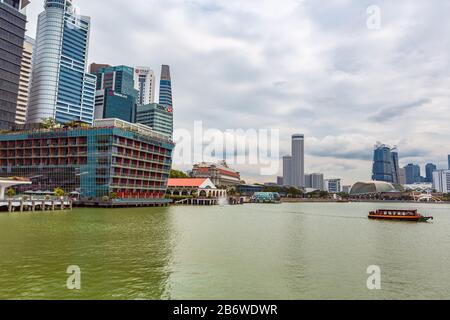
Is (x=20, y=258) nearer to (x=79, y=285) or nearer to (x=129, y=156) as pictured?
(x=79, y=285)

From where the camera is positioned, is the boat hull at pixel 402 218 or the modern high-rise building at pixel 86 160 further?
the modern high-rise building at pixel 86 160

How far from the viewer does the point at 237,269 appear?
31.4m

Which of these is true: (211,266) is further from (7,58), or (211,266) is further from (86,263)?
(7,58)

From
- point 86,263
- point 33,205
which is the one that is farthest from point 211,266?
point 33,205

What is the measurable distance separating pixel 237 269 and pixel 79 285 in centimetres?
1329

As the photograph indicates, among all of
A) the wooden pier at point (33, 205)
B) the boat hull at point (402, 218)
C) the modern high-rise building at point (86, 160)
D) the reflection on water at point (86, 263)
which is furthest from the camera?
the modern high-rise building at point (86, 160)

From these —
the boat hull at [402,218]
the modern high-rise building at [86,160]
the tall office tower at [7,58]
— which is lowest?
the boat hull at [402,218]

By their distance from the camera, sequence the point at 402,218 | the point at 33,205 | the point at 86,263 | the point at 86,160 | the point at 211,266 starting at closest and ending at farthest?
the point at 86,263 → the point at 211,266 → the point at 33,205 → the point at 402,218 → the point at 86,160

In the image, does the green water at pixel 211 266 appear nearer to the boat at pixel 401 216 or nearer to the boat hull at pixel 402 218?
the boat hull at pixel 402 218

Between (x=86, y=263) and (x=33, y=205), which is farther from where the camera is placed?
(x=33, y=205)

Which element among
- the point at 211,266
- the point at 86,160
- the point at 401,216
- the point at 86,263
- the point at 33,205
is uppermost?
the point at 86,160

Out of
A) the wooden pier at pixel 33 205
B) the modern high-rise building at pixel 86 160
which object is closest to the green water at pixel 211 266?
the wooden pier at pixel 33 205

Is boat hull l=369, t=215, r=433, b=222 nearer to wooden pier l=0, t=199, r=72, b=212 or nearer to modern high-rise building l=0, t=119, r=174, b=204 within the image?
modern high-rise building l=0, t=119, r=174, b=204
